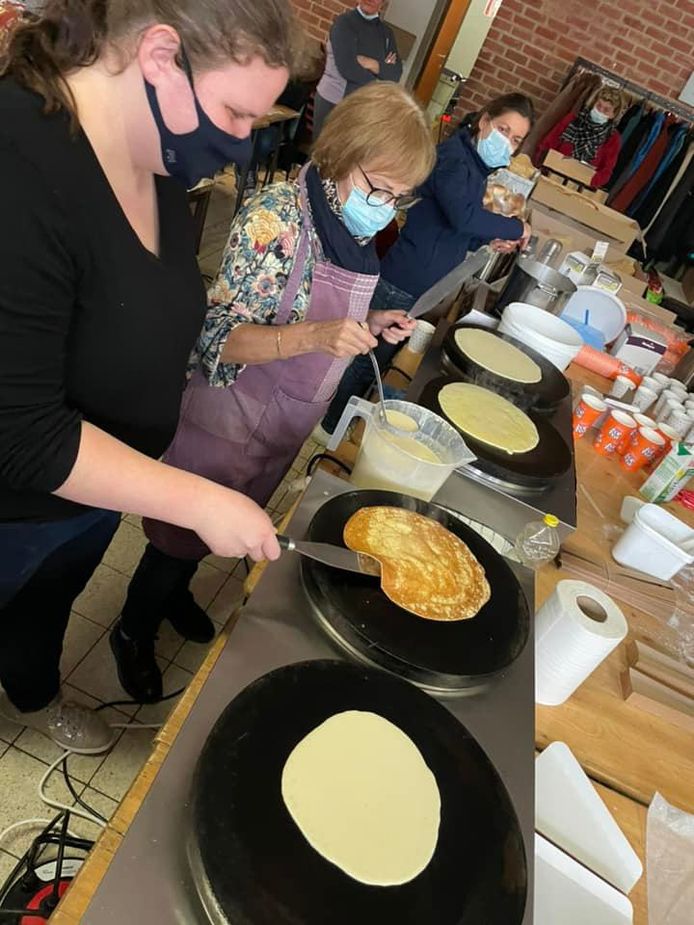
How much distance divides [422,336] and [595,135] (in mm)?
4442

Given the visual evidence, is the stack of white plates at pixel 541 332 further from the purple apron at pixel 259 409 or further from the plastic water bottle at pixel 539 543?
the plastic water bottle at pixel 539 543

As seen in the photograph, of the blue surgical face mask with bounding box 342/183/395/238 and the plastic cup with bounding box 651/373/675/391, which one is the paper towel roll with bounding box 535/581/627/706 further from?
the plastic cup with bounding box 651/373/675/391

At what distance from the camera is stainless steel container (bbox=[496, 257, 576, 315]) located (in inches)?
88.4

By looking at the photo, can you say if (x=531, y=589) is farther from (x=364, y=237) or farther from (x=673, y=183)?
(x=673, y=183)

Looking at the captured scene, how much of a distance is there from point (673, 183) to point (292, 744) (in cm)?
629

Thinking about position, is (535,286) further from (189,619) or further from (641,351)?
(189,619)

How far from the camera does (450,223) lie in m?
2.55

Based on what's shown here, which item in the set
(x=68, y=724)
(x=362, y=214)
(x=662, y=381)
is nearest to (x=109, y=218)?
(x=362, y=214)

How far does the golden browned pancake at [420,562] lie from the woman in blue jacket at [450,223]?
1537 mm

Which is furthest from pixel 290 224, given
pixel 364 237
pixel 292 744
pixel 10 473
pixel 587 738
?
pixel 587 738

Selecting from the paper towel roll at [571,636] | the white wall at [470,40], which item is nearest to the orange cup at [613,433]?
the paper towel roll at [571,636]

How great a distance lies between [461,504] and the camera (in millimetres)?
1355

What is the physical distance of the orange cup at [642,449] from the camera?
192 centimetres

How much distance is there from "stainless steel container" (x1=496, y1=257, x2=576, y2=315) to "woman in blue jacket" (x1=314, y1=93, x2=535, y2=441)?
360 millimetres
